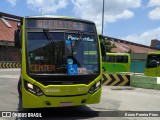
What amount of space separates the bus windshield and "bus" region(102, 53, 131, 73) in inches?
1185

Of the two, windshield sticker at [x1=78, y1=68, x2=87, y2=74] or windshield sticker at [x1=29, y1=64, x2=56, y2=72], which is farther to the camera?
windshield sticker at [x1=78, y1=68, x2=87, y2=74]

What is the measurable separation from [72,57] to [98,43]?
1036 mm

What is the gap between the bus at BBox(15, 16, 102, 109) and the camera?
9445 mm

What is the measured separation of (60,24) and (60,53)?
98 cm

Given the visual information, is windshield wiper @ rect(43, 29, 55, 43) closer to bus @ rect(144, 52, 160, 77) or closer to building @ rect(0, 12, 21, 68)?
bus @ rect(144, 52, 160, 77)

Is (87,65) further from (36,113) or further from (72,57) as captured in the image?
(36,113)

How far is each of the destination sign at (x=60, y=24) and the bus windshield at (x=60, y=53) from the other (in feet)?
0.73

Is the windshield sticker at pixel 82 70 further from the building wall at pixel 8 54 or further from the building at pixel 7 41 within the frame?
the building wall at pixel 8 54

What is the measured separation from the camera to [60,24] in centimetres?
Answer: 1025

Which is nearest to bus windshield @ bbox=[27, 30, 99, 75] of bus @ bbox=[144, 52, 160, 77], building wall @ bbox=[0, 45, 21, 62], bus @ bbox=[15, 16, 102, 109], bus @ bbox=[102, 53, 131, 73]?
bus @ bbox=[15, 16, 102, 109]

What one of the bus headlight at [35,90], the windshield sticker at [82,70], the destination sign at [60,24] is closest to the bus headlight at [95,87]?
the windshield sticker at [82,70]

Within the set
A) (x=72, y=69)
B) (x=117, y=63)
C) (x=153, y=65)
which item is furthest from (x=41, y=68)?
(x=117, y=63)

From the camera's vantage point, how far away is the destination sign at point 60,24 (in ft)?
33.0

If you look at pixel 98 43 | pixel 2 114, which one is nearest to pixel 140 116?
pixel 98 43
